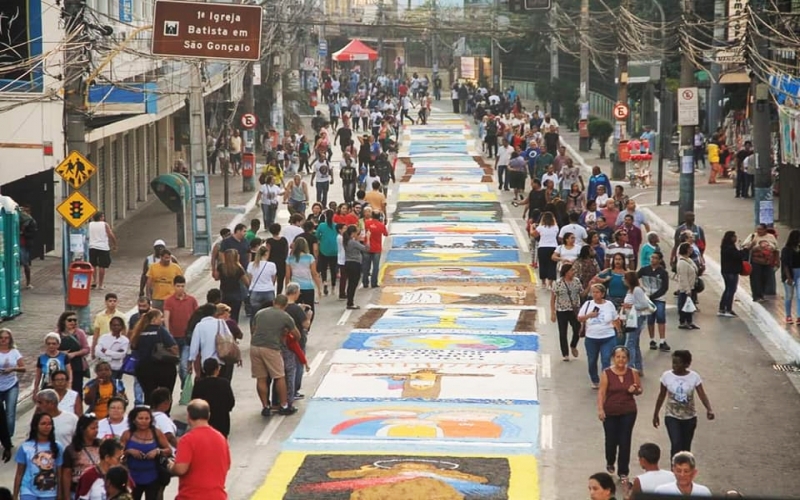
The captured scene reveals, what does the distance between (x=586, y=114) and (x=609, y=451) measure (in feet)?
133

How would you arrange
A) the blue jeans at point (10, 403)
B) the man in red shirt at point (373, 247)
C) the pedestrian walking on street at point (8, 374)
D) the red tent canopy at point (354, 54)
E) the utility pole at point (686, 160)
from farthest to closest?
the red tent canopy at point (354, 54) < the utility pole at point (686, 160) < the man in red shirt at point (373, 247) < the blue jeans at point (10, 403) < the pedestrian walking on street at point (8, 374)

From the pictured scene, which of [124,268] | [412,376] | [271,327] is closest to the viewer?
[271,327]

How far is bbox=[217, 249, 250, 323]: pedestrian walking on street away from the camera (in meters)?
20.9

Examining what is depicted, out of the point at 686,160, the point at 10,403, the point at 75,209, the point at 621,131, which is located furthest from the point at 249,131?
the point at 10,403

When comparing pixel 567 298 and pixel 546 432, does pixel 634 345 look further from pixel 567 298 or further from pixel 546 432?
pixel 546 432

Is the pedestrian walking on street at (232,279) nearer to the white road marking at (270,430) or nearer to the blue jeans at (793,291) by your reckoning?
the white road marking at (270,430)

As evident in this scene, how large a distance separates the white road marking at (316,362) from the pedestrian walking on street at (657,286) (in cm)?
436

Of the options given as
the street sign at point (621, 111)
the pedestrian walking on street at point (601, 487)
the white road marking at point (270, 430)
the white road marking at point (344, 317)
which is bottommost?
the white road marking at point (270, 430)

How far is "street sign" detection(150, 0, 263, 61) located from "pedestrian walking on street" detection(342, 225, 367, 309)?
4.94m

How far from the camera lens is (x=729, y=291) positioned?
23.4 metres

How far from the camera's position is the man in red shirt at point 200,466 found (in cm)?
1134

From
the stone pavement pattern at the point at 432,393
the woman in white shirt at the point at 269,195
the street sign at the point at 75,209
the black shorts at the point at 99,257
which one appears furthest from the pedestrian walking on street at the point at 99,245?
the woman in white shirt at the point at 269,195

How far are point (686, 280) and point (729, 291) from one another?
73.6 inches

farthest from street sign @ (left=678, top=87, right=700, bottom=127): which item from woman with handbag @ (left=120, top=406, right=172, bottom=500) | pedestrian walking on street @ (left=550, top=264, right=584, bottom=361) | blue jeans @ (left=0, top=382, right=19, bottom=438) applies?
woman with handbag @ (left=120, top=406, right=172, bottom=500)
